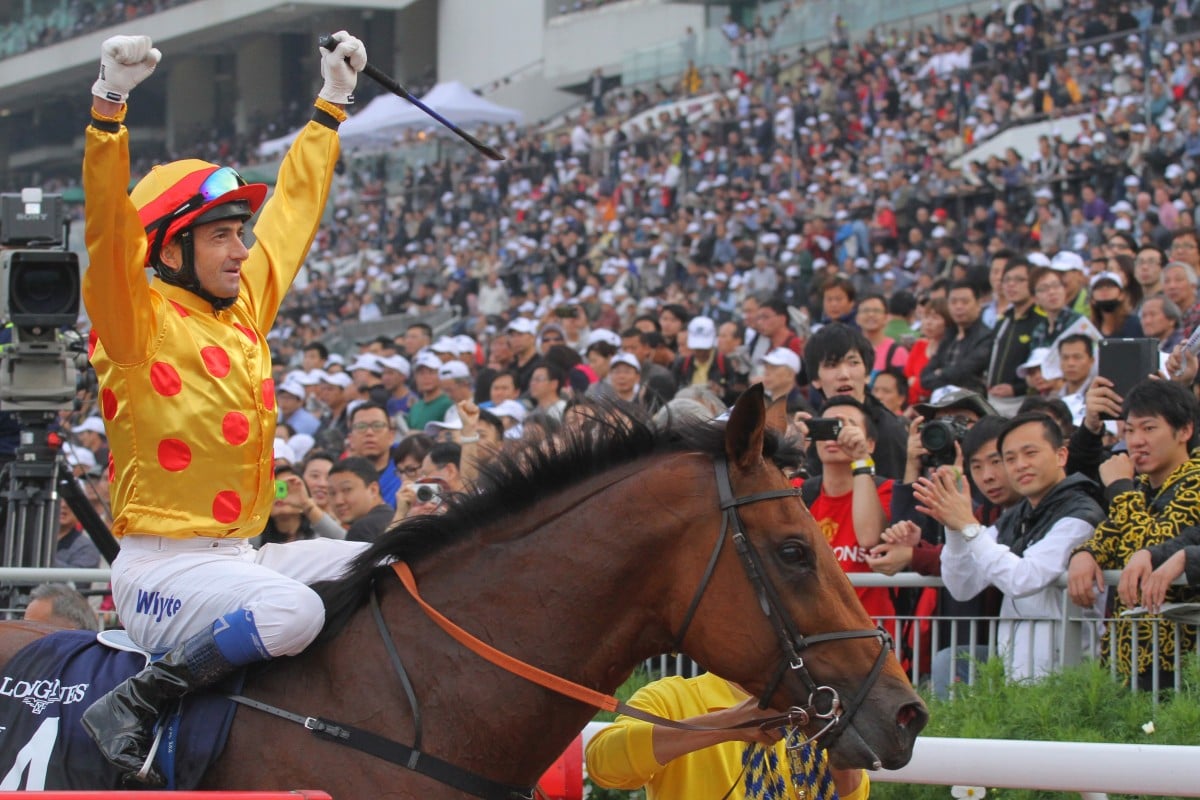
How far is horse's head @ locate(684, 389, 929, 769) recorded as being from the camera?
2.71 m

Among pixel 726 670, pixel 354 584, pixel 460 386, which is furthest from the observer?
pixel 460 386

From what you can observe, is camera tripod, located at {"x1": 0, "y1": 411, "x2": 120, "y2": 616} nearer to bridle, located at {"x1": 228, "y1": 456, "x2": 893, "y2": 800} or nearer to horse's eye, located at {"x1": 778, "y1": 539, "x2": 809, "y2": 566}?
bridle, located at {"x1": 228, "y1": 456, "x2": 893, "y2": 800}

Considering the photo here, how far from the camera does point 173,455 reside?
313 cm

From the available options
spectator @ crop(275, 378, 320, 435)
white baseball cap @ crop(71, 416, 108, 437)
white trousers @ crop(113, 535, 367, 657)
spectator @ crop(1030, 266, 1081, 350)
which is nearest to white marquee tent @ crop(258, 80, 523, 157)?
spectator @ crop(275, 378, 320, 435)

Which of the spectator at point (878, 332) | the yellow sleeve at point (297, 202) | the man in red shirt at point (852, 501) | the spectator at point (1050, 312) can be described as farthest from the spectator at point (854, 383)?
the yellow sleeve at point (297, 202)

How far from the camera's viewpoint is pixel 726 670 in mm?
2828

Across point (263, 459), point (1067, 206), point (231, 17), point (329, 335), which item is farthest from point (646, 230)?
point (231, 17)

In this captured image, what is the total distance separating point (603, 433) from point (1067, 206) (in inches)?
489

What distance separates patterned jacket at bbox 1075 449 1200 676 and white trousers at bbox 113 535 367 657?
7.93 ft

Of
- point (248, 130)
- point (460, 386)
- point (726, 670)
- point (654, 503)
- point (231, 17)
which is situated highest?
point (654, 503)

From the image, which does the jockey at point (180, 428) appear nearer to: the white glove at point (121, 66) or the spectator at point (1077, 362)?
the white glove at point (121, 66)

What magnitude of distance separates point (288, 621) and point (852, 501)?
9.31ft

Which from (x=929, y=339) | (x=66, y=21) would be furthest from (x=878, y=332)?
(x=66, y=21)

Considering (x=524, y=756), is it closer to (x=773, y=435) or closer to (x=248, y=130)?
(x=773, y=435)
